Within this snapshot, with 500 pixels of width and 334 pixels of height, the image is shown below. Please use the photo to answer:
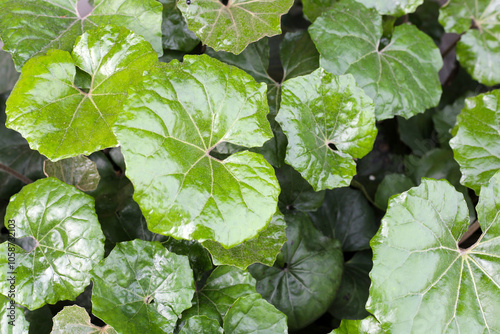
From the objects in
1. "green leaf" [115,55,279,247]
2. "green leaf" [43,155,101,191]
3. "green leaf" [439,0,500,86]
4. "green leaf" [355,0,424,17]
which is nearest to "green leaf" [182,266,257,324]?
"green leaf" [115,55,279,247]

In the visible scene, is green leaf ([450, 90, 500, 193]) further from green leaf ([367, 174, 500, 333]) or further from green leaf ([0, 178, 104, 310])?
green leaf ([0, 178, 104, 310])

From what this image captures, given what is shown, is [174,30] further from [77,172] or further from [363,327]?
[363,327]

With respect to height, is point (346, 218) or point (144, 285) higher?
point (144, 285)

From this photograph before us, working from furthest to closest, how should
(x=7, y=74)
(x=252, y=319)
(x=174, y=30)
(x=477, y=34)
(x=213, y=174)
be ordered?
(x=477, y=34) < (x=7, y=74) < (x=174, y=30) < (x=252, y=319) < (x=213, y=174)

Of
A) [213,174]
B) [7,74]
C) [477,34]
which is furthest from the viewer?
[477,34]

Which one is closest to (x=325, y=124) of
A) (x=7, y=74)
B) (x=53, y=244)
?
(x=53, y=244)

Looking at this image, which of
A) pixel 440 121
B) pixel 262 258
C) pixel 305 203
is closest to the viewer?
pixel 262 258

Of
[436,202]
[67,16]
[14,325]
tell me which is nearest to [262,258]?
[436,202]

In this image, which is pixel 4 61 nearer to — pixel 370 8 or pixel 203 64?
pixel 203 64
